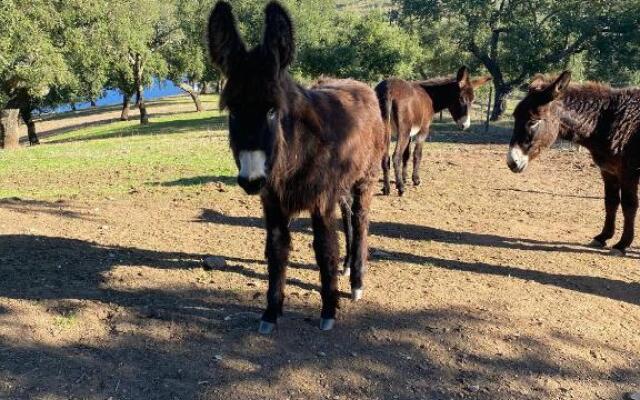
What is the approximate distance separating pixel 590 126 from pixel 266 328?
4.50 metres

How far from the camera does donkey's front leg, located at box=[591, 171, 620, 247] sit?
627cm

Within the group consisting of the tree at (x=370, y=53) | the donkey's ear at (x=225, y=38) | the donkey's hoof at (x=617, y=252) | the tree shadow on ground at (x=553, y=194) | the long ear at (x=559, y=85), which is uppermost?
the tree at (x=370, y=53)

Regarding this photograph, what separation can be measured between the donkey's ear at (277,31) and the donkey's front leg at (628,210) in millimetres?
4765

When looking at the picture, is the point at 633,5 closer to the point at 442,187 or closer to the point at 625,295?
the point at 442,187

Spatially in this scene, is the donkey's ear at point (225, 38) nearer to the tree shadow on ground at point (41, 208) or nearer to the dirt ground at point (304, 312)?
the dirt ground at point (304, 312)

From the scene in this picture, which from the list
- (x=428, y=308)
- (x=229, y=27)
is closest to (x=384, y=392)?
(x=428, y=308)

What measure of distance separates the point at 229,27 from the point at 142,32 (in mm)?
26722

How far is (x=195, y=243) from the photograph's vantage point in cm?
→ 596

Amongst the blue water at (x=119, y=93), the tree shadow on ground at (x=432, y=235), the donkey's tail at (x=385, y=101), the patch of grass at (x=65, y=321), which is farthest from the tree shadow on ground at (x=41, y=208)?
the blue water at (x=119, y=93)

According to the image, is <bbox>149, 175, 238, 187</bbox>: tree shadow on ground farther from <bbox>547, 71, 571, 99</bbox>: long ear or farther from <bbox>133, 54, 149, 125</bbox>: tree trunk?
<bbox>133, 54, 149, 125</bbox>: tree trunk

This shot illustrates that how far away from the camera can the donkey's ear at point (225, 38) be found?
9.69ft

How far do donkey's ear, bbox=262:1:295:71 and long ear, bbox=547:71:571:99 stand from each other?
3.66 m

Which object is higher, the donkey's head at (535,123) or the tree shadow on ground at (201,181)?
the donkey's head at (535,123)

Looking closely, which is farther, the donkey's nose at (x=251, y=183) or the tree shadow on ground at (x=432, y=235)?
the tree shadow on ground at (x=432, y=235)
